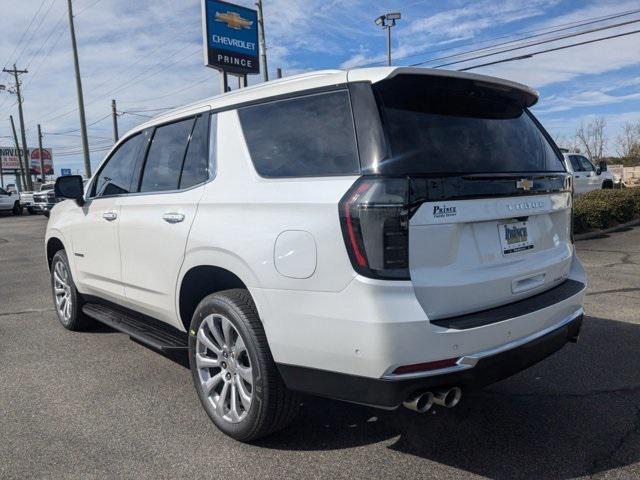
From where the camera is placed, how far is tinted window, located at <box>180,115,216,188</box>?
11.0 feet

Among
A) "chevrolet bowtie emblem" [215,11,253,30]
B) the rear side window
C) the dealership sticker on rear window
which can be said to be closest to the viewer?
the dealership sticker on rear window

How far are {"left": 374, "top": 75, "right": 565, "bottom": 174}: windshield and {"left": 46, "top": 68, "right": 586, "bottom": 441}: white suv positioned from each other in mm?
10

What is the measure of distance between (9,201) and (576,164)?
27264 millimetres

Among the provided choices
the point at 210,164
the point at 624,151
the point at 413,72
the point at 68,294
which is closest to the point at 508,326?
the point at 413,72

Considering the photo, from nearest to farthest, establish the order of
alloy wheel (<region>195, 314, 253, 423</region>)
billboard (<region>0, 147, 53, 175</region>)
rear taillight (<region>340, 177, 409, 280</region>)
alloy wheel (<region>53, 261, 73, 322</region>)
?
rear taillight (<region>340, 177, 409, 280</region>), alloy wheel (<region>195, 314, 253, 423</region>), alloy wheel (<region>53, 261, 73, 322</region>), billboard (<region>0, 147, 53, 175</region>)

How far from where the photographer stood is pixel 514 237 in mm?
2836

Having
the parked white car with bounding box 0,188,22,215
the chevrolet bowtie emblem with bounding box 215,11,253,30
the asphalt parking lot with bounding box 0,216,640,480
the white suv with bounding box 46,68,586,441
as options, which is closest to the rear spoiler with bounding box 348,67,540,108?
the white suv with bounding box 46,68,586,441

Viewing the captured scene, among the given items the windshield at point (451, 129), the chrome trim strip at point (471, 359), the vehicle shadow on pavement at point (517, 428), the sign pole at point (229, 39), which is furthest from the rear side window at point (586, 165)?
the chrome trim strip at point (471, 359)

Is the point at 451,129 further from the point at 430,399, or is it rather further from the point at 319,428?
the point at 319,428

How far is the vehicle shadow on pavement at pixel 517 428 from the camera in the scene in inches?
111

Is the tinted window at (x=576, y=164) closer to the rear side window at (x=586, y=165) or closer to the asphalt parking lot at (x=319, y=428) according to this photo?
the rear side window at (x=586, y=165)

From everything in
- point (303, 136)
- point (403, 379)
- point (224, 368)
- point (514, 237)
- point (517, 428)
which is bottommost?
point (517, 428)

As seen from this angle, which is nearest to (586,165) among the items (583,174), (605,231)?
(583,174)

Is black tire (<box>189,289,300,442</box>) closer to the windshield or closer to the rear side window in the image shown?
the windshield
